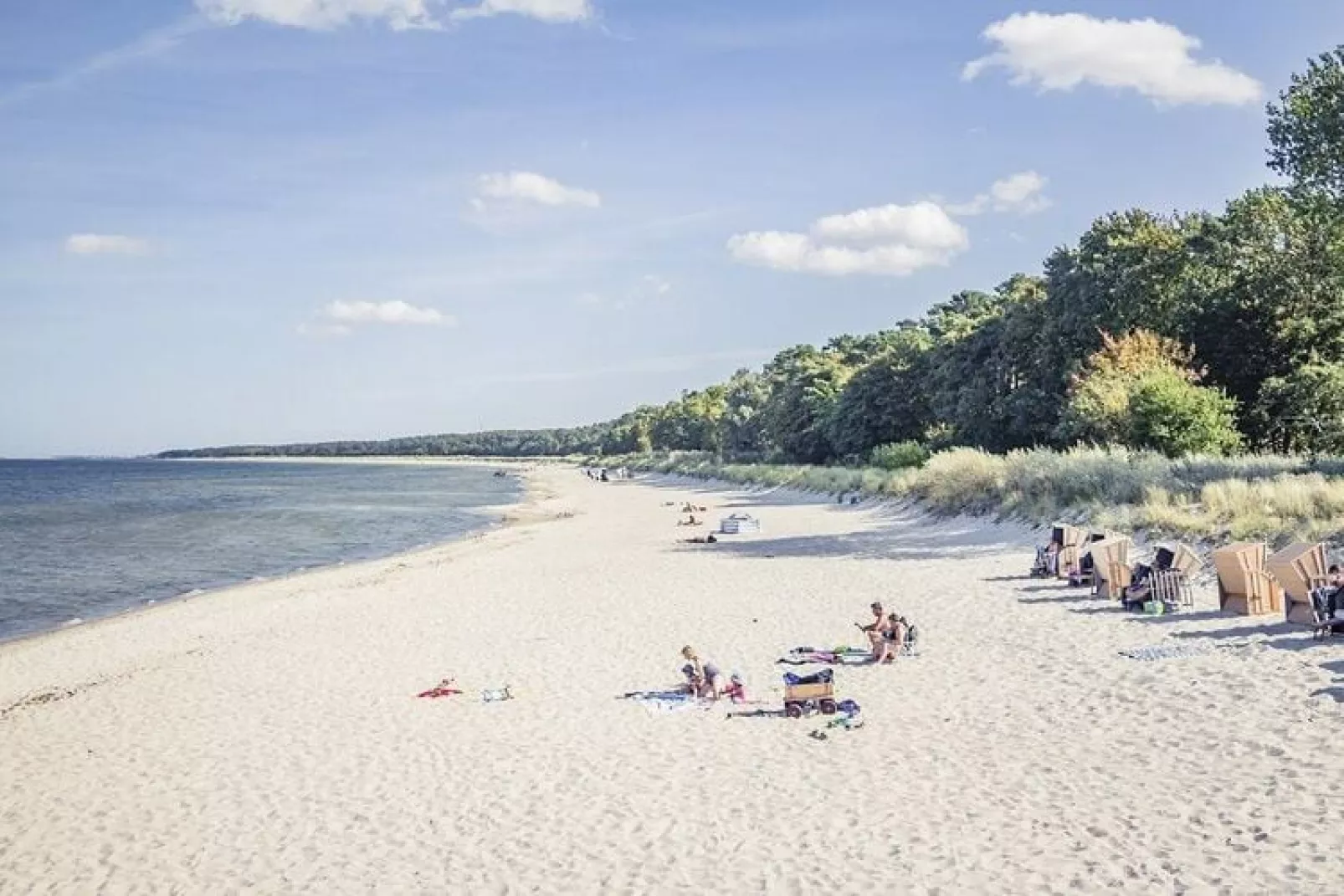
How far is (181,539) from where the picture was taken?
4716 centimetres

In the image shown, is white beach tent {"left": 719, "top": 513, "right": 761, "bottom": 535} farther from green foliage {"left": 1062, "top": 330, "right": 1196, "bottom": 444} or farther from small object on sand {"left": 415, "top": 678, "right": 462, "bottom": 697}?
small object on sand {"left": 415, "top": 678, "right": 462, "bottom": 697}

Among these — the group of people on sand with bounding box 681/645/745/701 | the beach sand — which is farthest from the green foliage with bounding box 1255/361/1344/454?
the group of people on sand with bounding box 681/645/745/701

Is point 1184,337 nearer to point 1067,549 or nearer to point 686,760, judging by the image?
point 1067,549

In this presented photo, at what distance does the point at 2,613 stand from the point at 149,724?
16.6m

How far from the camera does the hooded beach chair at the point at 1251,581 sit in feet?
45.0

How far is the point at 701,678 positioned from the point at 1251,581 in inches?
290

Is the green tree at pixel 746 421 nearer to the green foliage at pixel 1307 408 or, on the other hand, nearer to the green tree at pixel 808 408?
the green tree at pixel 808 408

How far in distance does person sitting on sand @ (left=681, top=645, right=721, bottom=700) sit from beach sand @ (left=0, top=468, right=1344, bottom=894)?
2.02 ft

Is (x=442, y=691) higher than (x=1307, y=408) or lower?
lower

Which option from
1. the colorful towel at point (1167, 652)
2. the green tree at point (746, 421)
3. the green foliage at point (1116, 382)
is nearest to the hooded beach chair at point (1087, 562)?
the colorful towel at point (1167, 652)

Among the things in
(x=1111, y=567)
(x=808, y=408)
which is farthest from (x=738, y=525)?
(x=808, y=408)

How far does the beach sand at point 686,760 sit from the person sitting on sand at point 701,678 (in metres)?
0.61

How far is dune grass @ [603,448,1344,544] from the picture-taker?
1759 centimetres

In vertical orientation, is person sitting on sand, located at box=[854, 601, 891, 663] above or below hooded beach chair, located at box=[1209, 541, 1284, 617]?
below
